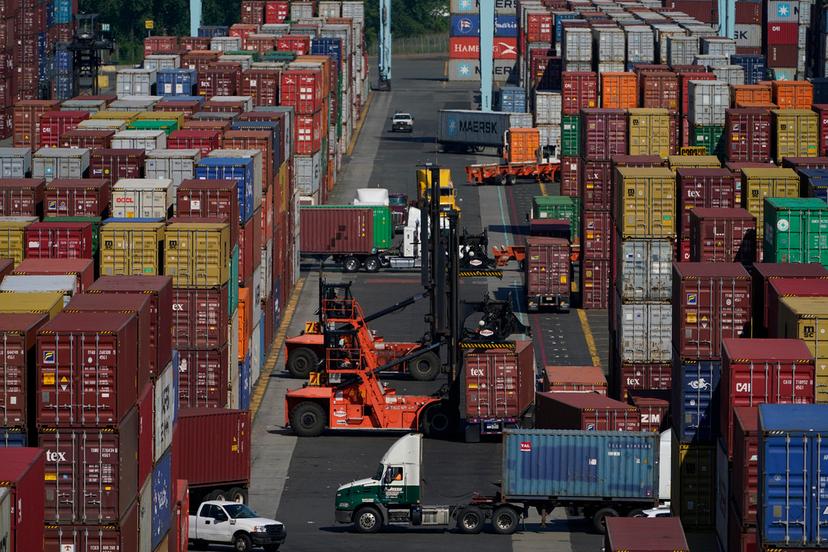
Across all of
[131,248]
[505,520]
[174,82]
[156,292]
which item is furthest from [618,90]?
[156,292]

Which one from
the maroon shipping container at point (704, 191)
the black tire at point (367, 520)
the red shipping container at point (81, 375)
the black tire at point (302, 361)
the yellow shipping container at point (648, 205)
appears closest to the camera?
the red shipping container at point (81, 375)

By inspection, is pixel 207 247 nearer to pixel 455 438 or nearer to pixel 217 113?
pixel 455 438

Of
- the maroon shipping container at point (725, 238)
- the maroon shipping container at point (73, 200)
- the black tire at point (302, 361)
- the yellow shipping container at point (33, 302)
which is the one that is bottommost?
the black tire at point (302, 361)

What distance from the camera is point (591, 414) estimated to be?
230 feet

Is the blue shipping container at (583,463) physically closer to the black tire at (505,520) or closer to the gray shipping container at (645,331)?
the black tire at (505,520)

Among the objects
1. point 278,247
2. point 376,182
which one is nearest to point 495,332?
point 278,247

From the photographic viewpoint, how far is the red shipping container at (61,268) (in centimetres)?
6462

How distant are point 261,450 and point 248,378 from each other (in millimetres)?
6217

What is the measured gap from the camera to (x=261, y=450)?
7912cm

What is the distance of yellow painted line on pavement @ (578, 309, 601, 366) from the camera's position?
312ft

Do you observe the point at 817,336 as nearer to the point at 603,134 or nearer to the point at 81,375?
the point at 81,375

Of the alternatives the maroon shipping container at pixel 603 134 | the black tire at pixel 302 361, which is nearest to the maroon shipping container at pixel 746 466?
the black tire at pixel 302 361

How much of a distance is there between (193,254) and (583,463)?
17371 millimetres

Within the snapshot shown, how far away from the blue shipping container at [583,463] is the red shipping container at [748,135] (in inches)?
1572
